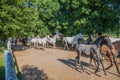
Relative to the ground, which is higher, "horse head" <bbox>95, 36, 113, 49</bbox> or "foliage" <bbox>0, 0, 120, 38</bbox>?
"foliage" <bbox>0, 0, 120, 38</bbox>

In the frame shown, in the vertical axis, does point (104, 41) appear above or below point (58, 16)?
below

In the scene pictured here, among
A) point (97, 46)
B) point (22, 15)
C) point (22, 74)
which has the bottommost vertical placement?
point (22, 74)

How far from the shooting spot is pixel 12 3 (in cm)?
2969

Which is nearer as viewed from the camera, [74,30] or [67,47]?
[67,47]

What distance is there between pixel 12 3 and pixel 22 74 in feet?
57.5

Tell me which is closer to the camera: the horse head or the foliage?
the horse head

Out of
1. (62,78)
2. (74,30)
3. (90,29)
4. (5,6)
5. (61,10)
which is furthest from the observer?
(61,10)

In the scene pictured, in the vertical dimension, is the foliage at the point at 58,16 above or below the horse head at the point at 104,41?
above

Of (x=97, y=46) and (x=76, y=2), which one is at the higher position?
(x=76, y=2)

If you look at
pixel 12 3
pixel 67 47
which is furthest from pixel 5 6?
pixel 67 47

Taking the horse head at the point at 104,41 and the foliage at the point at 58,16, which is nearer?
the horse head at the point at 104,41

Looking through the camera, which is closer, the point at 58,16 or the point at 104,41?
the point at 104,41

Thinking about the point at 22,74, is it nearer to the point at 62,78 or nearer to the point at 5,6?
the point at 62,78

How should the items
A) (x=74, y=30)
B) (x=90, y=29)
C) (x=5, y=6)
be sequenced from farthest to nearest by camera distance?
(x=74, y=30) < (x=90, y=29) < (x=5, y=6)
